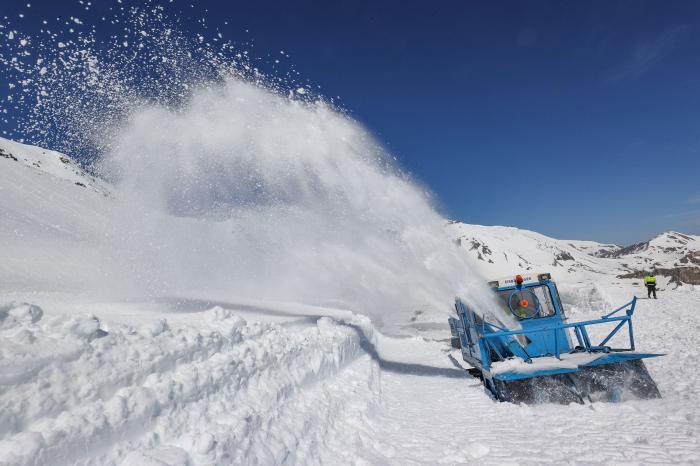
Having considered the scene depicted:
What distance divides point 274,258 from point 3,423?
19.2 m

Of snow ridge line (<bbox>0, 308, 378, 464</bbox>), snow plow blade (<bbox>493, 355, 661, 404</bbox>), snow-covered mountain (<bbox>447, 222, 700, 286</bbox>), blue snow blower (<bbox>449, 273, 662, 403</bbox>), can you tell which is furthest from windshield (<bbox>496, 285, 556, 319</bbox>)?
snow ridge line (<bbox>0, 308, 378, 464</bbox>)

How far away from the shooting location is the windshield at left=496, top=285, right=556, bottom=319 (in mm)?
8969

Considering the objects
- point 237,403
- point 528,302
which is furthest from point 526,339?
point 237,403

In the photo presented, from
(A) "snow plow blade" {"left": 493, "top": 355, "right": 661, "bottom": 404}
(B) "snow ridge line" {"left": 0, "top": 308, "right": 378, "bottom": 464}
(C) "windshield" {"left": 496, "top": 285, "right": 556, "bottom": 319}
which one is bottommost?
(A) "snow plow blade" {"left": 493, "top": 355, "right": 661, "bottom": 404}

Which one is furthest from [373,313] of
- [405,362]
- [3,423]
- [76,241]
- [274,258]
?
[3,423]

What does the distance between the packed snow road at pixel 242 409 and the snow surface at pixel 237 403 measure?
2cm

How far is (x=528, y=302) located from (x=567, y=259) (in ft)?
449

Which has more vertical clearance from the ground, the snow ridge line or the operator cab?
the operator cab

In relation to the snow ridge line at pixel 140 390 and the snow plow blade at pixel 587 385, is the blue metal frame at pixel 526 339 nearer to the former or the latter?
the snow plow blade at pixel 587 385

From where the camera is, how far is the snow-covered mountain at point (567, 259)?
41900 millimetres

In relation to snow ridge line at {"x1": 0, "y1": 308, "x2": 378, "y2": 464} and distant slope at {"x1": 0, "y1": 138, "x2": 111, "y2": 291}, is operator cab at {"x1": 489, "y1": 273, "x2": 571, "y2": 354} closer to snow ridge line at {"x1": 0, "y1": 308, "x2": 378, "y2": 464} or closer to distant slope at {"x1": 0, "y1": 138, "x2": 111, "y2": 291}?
snow ridge line at {"x1": 0, "y1": 308, "x2": 378, "y2": 464}

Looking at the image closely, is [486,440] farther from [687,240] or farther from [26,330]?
[687,240]

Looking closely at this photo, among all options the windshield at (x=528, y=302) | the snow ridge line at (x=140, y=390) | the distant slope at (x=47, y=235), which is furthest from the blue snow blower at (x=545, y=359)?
the distant slope at (x=47, y=235)

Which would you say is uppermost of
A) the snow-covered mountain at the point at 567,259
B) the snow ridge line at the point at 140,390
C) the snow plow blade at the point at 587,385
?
the snow-covered mountain at the point at 567,259
